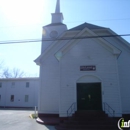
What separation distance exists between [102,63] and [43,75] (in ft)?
19.9

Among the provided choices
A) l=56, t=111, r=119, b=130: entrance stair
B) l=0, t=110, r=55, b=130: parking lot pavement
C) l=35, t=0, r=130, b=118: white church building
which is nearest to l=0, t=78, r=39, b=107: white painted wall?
l=0, t=110, r=55, b=130: parking lot pavement

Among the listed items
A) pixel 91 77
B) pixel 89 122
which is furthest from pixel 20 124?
pixel 91 77

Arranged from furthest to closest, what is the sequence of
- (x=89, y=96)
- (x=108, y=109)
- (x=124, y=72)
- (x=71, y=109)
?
(x=124, y=72), (x=89, y=96), (x=71, y=109), (x=108, y=109)

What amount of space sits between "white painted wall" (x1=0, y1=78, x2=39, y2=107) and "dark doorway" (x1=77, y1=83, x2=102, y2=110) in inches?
799

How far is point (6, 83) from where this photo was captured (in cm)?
3284

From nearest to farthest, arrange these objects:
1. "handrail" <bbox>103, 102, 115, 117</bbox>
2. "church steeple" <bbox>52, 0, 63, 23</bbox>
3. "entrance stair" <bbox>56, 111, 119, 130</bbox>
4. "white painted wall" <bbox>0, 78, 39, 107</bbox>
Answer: "entrance stair" <bbox>56, 111, 119, 130</bbox>, "handrail" <bbox>103, 102, 115, 117</bbox>, "church steeple" <bbox>52, 0, 63, 23</bbox>, "white painted wall" <bbox>0, 78, 39, 107</bbox>

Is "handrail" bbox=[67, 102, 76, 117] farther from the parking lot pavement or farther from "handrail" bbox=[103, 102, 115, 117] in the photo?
"handrail" bbox=[103, 102, 115, 117]

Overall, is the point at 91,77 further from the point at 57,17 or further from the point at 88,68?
the point at 57,17

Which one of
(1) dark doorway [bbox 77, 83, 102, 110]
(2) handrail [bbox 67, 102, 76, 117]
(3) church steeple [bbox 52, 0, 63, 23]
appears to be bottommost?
(2) handrail [bbox 67, 102, 76, 117]

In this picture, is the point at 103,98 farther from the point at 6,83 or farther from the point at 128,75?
the point at 6,83

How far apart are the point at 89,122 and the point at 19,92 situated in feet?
80.1

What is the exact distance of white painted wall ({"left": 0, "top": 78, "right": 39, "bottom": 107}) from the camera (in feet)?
102

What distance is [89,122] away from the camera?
33.3 ft

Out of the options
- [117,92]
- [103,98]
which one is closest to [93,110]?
[103,98]
